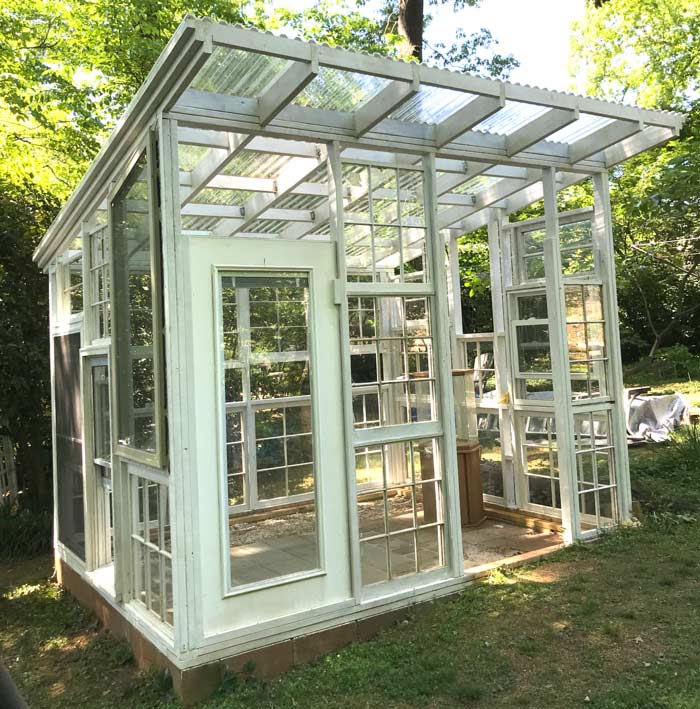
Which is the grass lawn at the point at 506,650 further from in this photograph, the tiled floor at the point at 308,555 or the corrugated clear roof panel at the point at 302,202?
the corrugated clear roof panel at the point at 302,202

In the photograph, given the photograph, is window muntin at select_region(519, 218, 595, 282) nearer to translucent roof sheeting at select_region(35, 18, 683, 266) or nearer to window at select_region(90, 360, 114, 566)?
translucent roof sheeting at select_region(35, 18, 683, 266)

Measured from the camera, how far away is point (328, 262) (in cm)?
438

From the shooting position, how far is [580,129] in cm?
543

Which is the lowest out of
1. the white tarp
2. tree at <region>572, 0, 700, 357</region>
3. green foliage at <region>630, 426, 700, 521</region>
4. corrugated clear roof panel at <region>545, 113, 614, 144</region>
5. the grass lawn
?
the grass lawn

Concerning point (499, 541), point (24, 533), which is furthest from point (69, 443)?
point (499, 541)

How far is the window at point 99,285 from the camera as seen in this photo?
5094 millimetres

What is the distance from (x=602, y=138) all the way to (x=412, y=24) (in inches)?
259

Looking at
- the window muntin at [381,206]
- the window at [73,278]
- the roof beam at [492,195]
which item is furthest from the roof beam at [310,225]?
the window at [73,278]

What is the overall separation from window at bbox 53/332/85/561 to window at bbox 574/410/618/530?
14.5ft

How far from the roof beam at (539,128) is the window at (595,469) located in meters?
2.41

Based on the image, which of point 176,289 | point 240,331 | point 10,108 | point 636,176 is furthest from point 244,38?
point 636,176

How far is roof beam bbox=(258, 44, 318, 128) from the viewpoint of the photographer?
3562mm

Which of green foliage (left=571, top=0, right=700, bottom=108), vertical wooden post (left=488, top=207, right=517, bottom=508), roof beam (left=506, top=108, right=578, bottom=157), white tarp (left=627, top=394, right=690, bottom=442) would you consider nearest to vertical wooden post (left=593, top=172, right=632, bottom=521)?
vertical wooden post (left=488, top=207, right=517, bottom=508)

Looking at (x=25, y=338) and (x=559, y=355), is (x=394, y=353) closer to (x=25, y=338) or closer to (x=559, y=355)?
(x=559, y=355)
